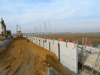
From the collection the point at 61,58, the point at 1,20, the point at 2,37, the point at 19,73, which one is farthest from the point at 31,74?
the point at 1,20

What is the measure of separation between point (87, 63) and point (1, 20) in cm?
2680

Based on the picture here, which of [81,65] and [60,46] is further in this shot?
[60,46]

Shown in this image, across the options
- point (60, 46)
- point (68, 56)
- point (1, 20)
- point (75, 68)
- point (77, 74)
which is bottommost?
point (77, 74)

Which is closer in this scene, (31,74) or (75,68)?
(31,74)

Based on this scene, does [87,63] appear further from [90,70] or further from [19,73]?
[19,73]

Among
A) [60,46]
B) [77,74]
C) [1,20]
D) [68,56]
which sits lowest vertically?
[77,74]

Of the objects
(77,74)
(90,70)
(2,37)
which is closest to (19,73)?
(77,74)

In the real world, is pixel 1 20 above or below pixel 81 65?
above

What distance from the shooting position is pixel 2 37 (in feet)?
79.2

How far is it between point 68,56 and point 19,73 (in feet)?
15.1

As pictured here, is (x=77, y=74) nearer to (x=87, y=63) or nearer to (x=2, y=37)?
(x=87, y=63)

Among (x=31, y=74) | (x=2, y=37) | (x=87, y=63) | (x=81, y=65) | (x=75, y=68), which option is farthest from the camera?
(x=2, y=37)

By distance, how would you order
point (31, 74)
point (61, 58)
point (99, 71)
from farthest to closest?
point (61, 58)
point (99, 71)
point (31, 74)

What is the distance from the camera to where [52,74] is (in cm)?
605
